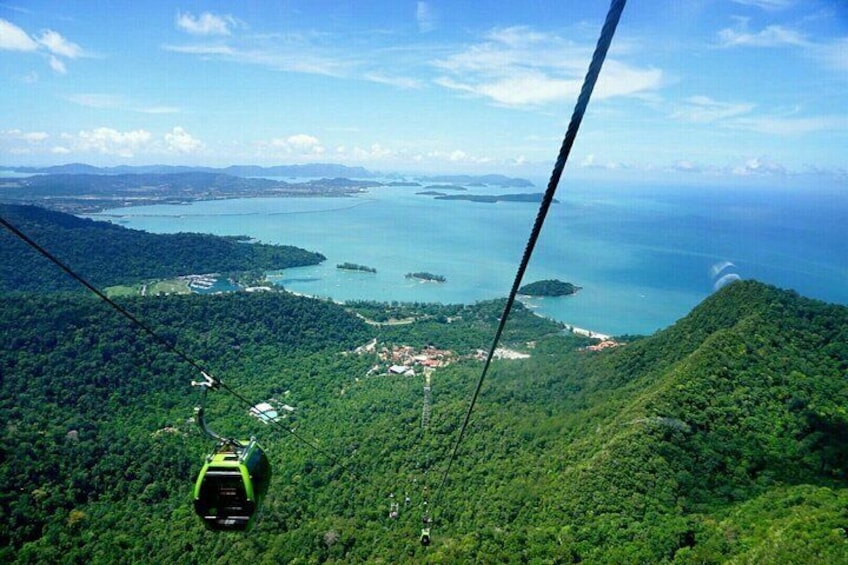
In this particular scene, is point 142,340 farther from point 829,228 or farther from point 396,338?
point 829,228

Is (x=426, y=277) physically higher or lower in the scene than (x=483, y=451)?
higher

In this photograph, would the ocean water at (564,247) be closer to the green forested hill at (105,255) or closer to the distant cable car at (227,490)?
the green forested hill at (105,255)

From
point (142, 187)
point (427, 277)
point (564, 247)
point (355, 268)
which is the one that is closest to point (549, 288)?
point (427, 277)

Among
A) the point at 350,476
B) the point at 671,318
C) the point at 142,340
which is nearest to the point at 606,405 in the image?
the point at 350,476

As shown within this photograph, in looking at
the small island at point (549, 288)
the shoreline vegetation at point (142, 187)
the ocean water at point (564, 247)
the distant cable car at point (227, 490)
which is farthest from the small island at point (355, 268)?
the distant cable car at point (227, 490)

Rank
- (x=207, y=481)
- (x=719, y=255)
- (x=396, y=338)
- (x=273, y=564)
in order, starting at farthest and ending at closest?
(x=719, y=255), (x=396, y=338), (x=273, y=564), (x=207, y=481)

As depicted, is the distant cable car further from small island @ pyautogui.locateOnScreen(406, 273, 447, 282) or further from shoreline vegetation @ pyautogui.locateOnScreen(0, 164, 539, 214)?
Answer: shoreline vegetation @ pyautogui.locateOnScreen(0, 164, 539, 214)

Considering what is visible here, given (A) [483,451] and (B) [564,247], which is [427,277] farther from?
(A) [483,451]
